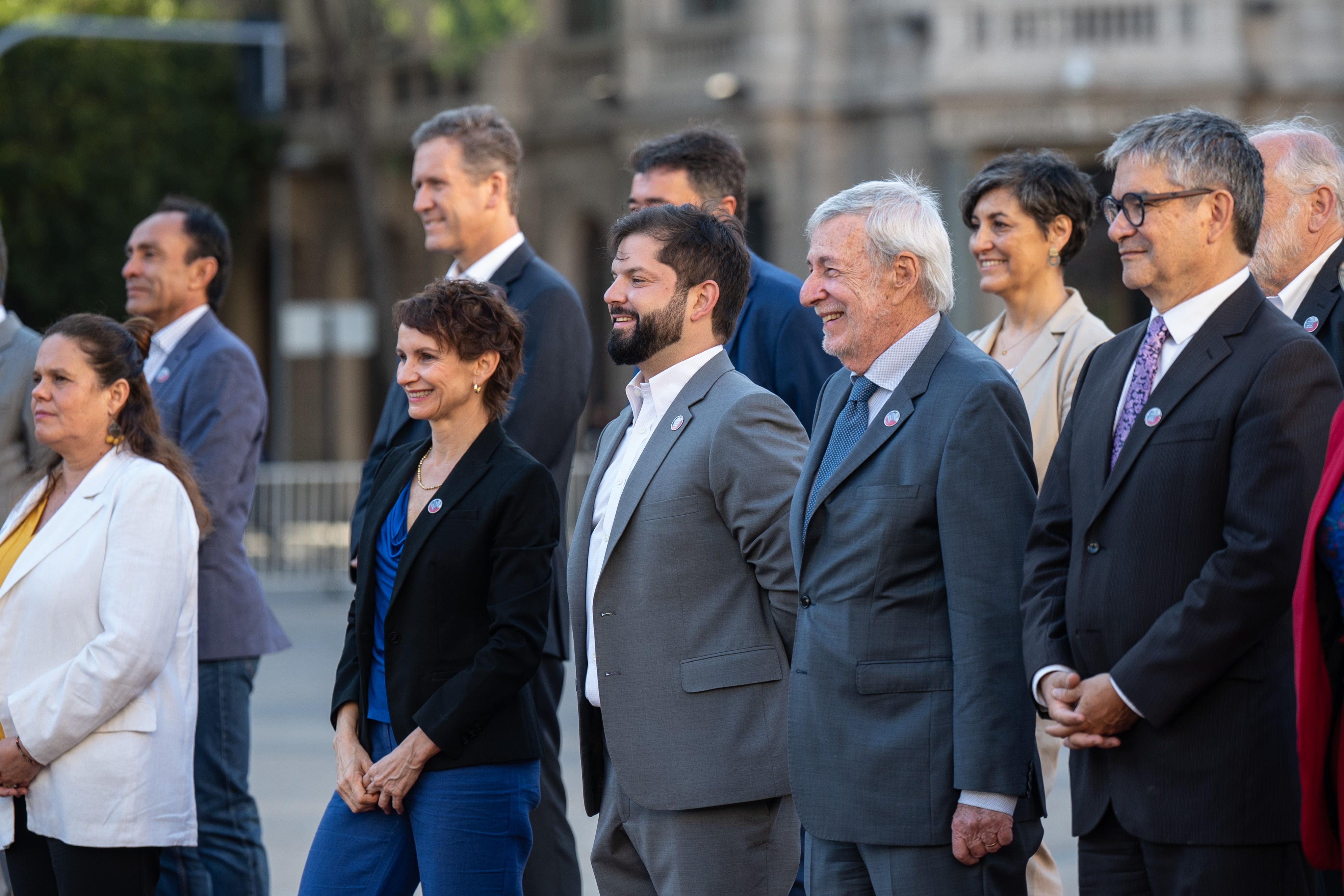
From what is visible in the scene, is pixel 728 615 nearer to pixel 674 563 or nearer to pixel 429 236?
pixel 674 563

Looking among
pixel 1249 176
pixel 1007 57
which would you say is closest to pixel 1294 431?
pixel 1249 176

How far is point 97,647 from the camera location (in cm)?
463

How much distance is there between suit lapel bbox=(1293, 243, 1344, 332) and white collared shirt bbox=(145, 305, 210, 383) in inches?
145

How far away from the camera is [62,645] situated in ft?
15.5

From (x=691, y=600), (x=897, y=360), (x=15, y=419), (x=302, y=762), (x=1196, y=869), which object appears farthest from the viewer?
(x=302, y=762)

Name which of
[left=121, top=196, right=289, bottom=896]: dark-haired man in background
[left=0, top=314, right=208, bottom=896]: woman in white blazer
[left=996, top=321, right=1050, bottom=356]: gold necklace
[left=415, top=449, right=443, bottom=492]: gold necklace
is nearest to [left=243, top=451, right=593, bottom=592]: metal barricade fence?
[left=121, top=196, right=289, bottom=896]: dark-haired man in background

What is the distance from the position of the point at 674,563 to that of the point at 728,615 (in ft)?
0.60

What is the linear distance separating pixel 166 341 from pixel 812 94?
1709 centimetres

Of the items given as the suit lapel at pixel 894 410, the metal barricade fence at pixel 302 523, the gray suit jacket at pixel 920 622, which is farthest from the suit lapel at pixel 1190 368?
the metal barricade fence at pixel 302 523

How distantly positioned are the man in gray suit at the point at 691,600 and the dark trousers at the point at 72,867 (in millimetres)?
1326

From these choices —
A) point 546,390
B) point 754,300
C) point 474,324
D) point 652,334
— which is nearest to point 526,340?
point 546,390

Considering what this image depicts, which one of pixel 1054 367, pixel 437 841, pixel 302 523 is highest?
pixel 1054 367

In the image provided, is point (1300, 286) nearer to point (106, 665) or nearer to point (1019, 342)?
point (1019, 342)

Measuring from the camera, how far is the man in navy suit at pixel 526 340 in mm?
5414
